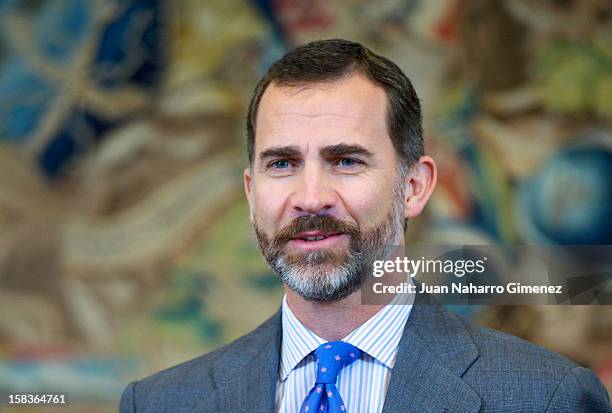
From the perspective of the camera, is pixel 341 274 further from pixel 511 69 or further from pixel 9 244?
pixel 9 244

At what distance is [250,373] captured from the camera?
8.04 ft

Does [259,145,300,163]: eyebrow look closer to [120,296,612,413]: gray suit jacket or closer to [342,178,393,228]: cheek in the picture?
[342,178,393,228]: cheek

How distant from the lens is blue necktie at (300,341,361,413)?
2264 millimetres

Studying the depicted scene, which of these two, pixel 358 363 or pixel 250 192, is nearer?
pixel 358 363

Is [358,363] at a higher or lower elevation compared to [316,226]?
lower

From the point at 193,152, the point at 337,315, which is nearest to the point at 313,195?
the point at 337,315

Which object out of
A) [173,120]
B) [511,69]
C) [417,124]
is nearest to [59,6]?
[173,120]

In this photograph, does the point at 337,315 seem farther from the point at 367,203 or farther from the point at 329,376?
the point at 367,203

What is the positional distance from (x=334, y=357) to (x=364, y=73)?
72 cm

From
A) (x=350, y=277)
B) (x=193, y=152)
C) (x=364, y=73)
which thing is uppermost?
(x=193, y=152)

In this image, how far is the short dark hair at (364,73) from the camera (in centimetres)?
238

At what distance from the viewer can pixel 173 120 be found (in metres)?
4.64

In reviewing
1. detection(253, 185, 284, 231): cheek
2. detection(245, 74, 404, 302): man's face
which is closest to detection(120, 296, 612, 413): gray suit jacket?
detection(245, 74, 404, 302): man's face

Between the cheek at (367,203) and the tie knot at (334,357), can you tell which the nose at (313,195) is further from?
the tie knot at (334,357)
